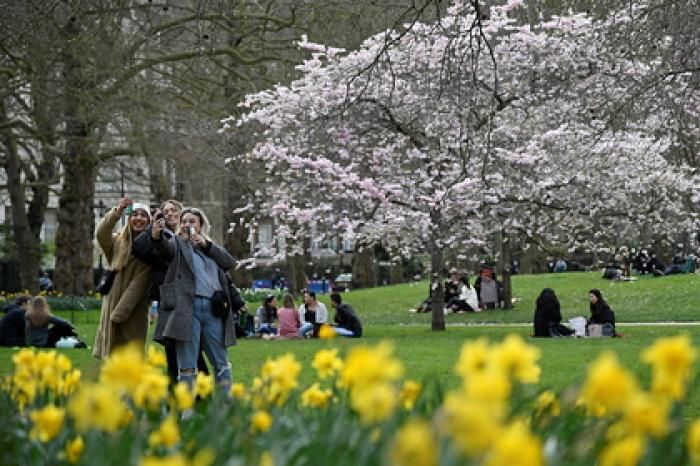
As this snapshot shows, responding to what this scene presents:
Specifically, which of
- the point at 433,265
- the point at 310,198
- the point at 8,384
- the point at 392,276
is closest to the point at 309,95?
the point at 310,198

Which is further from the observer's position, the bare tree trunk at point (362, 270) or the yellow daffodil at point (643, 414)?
the bare tree trunk at point (362, 270)

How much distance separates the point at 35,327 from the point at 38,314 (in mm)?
246

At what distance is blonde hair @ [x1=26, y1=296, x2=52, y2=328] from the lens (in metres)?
16.3

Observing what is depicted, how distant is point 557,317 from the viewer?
2117 centimetres

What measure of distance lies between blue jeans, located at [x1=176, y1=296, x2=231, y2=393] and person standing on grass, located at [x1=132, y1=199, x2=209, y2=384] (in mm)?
157

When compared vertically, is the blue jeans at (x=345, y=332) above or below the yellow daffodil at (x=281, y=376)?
below

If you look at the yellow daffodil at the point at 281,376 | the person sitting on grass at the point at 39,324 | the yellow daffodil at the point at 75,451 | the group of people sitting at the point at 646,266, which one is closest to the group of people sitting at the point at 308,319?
the person sitting on grass at the point at 39,324

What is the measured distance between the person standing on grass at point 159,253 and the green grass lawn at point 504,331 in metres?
1.19

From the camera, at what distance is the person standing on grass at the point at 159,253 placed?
26.5 feet

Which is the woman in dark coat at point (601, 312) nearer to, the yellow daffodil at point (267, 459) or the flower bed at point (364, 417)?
the flower bed at point (364, 417)

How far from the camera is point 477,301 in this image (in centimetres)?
3097

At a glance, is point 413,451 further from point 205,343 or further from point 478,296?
point 478,296

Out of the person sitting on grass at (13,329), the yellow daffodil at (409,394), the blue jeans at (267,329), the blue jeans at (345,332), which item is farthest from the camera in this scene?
the blue jeans at (267,329)

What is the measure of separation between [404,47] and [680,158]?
44.2 ft
